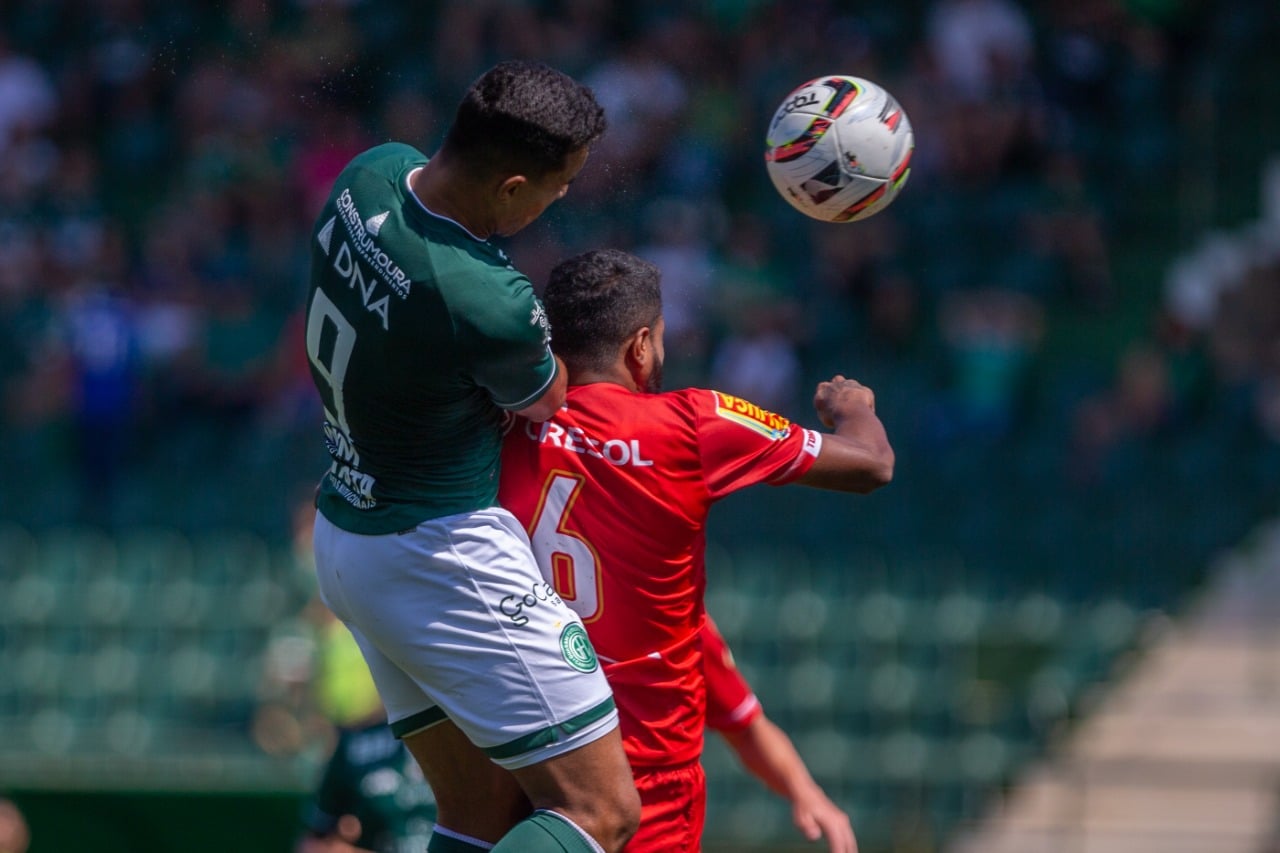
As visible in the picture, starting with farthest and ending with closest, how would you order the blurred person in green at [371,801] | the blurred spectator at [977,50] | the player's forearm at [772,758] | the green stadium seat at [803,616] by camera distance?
the blurred spectator at [977,50]
the green stadium seat at [803,616]
the blurred person in green at [371,801]
the player's forearm at [772,758]

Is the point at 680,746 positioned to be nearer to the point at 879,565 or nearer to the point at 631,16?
the point at 879,565

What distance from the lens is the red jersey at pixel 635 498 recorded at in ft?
13.8

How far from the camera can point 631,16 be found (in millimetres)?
Result: 12078

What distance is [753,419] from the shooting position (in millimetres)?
4285

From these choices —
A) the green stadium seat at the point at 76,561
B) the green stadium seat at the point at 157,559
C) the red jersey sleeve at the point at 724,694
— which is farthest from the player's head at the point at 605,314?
the green stadium seat at the point at 76,561

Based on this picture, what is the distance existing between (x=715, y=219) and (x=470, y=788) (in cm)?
803

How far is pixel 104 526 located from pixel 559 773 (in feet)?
32.9

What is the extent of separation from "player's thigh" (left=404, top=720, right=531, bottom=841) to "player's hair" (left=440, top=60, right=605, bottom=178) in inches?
50.1

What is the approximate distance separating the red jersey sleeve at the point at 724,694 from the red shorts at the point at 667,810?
406mm

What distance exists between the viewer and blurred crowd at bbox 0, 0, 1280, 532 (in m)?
11.4

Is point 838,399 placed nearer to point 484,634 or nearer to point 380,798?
point 484,634

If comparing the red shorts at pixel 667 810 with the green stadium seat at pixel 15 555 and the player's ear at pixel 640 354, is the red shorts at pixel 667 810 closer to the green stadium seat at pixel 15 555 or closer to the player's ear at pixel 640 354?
the player's ear at pixel 640 354

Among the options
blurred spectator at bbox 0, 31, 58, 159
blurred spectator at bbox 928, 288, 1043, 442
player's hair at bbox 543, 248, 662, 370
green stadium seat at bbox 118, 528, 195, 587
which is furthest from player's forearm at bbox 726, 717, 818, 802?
blurred spectator at bbox 0, 31, 58, 159

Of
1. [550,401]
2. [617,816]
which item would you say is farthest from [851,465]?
[617,816]
